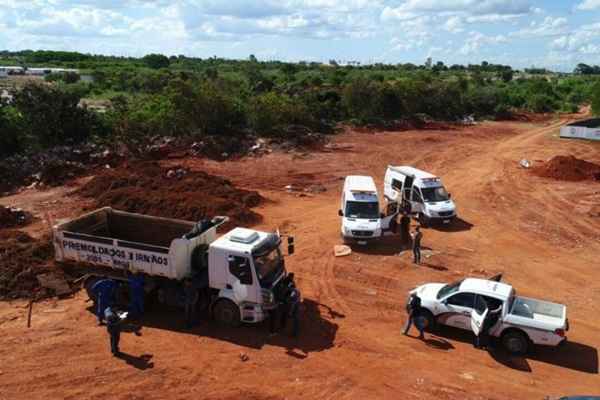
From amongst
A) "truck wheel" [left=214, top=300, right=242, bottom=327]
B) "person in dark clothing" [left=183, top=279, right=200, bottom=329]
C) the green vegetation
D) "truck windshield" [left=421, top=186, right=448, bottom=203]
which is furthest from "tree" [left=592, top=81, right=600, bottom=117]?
"person in dark clothing" [left=183, top=279, right=200, bottom=329]

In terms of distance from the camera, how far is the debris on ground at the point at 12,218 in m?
21.8

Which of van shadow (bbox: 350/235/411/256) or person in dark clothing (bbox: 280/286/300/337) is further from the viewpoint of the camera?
van shadow (bbox: 350/235/411/256)

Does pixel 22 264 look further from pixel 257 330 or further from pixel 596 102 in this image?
pixel 596 102

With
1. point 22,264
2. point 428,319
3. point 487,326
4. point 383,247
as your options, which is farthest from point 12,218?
point 487,326

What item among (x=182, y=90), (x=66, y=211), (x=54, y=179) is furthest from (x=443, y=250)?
(x=182, y=90)

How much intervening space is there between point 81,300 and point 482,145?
119ft

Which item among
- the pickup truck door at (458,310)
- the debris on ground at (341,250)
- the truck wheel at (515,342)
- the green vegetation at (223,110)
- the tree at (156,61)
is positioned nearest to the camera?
the truck wheel at (515,342)

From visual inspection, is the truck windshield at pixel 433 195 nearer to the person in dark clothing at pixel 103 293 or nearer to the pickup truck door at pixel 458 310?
the pickup truck door at pixel 458 310

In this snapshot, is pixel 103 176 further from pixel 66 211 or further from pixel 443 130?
pixel 443 130

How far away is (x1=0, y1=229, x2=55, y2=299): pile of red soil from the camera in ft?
50.7

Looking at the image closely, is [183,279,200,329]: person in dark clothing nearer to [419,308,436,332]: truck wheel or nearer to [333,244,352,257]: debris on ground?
[419,308,436,332]: truck wheel

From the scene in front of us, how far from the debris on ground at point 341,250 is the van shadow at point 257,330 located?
4.70 meters

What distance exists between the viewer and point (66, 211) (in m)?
24.0

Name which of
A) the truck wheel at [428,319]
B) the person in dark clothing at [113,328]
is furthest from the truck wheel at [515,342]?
the person in dark clothing at [113,328]
